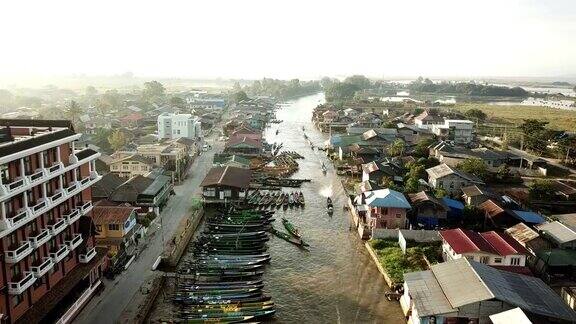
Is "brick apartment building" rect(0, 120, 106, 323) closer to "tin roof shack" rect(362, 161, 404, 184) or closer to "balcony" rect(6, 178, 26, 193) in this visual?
"balcony" rect(6, 178, 26, 193)

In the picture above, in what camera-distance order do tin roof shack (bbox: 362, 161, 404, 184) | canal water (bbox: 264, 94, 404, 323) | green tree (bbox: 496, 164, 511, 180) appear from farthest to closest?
green tree (bbox: 496, 164, 511, 180) → tin roof shack (bbox: 362, 161, 404, 184) → canal water (bbox: 264, 94, 404, 323)

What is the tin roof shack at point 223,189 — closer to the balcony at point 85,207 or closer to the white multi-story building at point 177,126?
the balcony at point 85,207

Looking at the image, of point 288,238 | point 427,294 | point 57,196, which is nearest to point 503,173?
point 288,238

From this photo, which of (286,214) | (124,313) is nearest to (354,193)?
(286,214)

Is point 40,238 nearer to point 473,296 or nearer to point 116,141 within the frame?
point 473,296

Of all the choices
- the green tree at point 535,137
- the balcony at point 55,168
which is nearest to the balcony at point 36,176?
the balcony at point 55,168

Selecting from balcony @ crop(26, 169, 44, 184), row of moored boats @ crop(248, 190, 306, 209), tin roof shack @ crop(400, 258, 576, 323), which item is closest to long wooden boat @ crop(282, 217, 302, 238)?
row of moored boats @ crop(248, 190, 306, 209)
